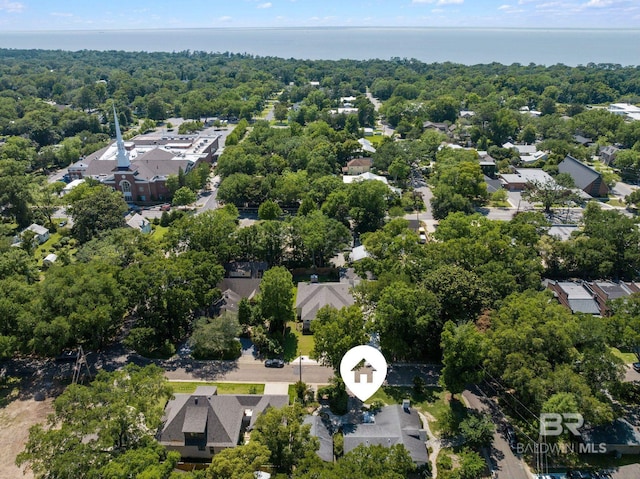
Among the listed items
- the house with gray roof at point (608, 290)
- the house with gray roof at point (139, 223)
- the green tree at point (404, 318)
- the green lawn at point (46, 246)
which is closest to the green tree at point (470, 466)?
the green tree at point (404, 318)

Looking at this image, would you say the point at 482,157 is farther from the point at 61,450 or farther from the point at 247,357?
the point at 61,450

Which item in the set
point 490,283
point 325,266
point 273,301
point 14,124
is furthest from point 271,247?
point 14,124

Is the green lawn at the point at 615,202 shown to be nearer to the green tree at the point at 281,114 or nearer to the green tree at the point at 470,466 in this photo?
the green tree at the point at 470,466

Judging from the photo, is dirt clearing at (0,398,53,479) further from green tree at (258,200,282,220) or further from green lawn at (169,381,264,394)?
green tree at (258,200,282,220)

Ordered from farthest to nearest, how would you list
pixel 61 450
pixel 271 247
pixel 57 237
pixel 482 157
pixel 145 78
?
pixel 145 78 < pixel 482 157 < pixel 57 237 < pixel 271 247 < pixel 61 450

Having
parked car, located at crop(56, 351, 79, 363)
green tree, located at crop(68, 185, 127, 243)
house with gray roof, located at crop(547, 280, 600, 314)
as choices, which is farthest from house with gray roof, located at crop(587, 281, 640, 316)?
green tree, located at crop(68, 185, 127, 243)

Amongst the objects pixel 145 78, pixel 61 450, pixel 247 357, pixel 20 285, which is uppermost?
pixel 145 78
